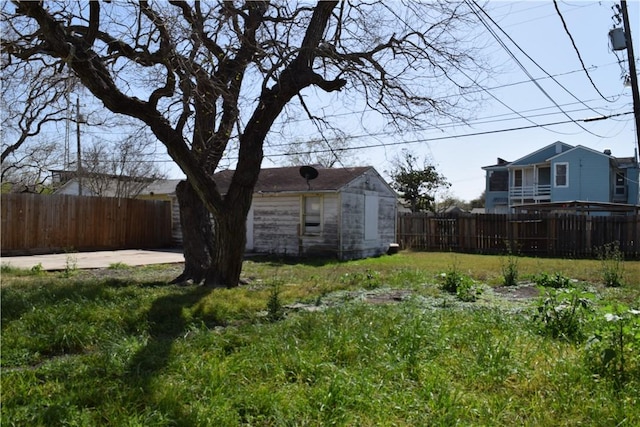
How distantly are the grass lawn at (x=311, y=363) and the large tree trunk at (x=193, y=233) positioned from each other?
7.93ft

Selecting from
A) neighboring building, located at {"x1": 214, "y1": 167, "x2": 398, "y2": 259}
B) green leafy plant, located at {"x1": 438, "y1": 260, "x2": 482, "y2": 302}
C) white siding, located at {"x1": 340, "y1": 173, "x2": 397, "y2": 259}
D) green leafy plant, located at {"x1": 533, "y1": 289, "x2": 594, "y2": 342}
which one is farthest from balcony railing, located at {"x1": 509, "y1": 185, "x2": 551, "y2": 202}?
green leafy plant, located at {"x1": 533, "y1": 289, "x2": 594, "y2": 342}

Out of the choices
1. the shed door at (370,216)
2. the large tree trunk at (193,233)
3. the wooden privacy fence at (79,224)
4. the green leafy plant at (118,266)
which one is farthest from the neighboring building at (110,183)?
the large tree trunk at (193,233)

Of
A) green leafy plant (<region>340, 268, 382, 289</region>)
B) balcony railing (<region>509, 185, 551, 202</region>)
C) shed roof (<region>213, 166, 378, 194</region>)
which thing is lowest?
green leafy plant (<region>340, 268, 382, 289</region>)

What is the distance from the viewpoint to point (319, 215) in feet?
54.0

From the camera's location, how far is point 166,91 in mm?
7273

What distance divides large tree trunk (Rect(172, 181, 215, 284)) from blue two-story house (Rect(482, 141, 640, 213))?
23987mm

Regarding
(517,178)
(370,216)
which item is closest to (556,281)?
(370,216)

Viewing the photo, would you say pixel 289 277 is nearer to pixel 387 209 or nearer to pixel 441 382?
pixel 441 382

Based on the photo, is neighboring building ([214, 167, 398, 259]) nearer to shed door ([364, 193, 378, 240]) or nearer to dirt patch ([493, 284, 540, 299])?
shed door ([364, 193, 378, 240])

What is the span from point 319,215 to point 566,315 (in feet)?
39.1

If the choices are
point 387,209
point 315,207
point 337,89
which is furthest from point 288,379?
point 387,209

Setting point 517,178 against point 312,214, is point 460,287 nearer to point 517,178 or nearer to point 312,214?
point 312,214

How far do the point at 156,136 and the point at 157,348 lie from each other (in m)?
4.33

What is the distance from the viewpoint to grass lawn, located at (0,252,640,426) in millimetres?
3008
